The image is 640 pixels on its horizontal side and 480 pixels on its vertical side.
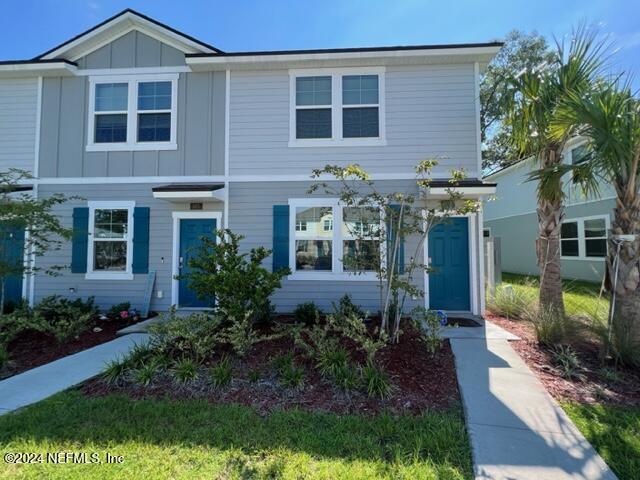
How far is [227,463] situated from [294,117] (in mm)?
6993

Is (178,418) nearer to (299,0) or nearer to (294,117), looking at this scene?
(294,117)

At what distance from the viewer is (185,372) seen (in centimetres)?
420

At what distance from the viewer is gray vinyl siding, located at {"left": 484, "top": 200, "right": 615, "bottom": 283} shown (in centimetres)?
1238

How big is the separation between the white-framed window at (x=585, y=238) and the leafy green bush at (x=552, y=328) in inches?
A: 322

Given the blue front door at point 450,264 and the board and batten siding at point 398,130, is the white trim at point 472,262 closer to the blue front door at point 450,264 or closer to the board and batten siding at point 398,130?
the blue front door at point 450,264

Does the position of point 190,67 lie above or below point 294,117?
above

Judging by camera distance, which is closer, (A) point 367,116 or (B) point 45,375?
(B) point 45,375

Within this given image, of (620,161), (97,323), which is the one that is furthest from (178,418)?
(620,161)

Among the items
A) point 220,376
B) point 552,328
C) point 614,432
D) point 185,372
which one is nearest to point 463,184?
point 552,328

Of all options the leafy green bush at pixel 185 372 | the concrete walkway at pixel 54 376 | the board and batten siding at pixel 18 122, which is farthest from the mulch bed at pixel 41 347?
the board and batten siding at pixel 18 122

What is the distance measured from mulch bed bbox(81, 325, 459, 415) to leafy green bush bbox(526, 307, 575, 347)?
1.85 meters

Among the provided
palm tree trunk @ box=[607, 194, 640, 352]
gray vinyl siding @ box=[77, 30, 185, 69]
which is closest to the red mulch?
palm tree trunk @ box=[607, 194, 640, 352]

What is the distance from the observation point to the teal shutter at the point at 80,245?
8109 millimetres

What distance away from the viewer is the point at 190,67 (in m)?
8.12
